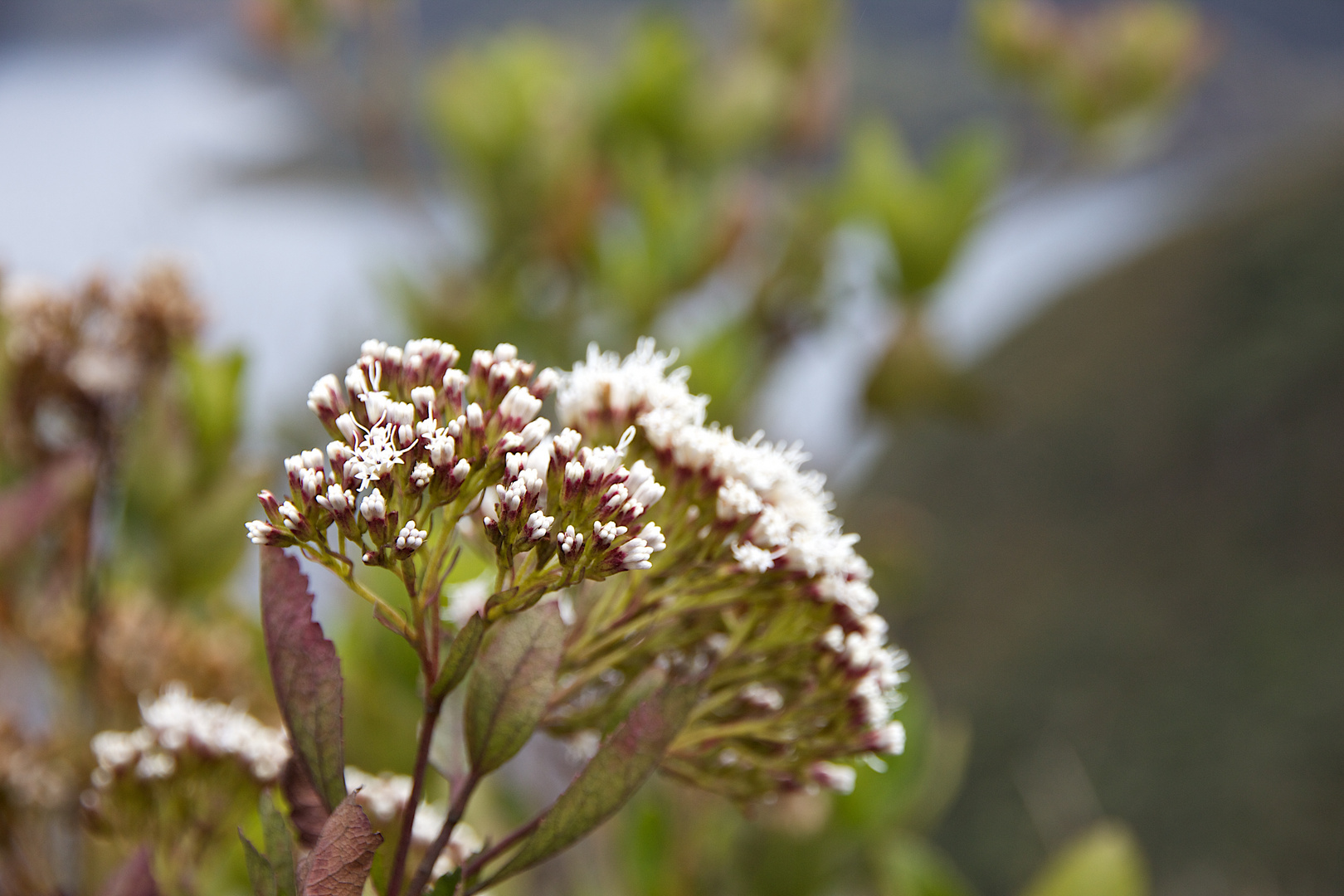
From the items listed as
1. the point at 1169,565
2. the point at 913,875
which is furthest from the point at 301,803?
the point at 1169,565

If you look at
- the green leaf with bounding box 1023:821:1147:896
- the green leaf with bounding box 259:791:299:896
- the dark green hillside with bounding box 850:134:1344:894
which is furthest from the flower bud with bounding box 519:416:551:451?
the dark green hillside with bounding box 850:134:1344:894

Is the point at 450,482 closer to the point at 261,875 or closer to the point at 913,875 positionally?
the point at 261,875

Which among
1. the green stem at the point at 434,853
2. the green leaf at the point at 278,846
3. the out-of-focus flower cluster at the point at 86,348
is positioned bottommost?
the green stem at the point at 434,853

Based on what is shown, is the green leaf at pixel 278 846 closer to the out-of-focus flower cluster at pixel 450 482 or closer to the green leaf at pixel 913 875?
the out-of-focus flower cluster at pixel 450 482

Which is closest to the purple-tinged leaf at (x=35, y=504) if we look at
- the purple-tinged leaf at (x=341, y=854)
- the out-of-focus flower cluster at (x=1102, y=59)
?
the purple-tinged leaf at (x=341, y=854)

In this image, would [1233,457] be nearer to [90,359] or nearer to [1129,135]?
[1129,135]

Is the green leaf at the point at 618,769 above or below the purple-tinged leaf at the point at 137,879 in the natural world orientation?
below

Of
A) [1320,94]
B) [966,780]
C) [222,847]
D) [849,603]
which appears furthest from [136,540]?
[1320,94]
